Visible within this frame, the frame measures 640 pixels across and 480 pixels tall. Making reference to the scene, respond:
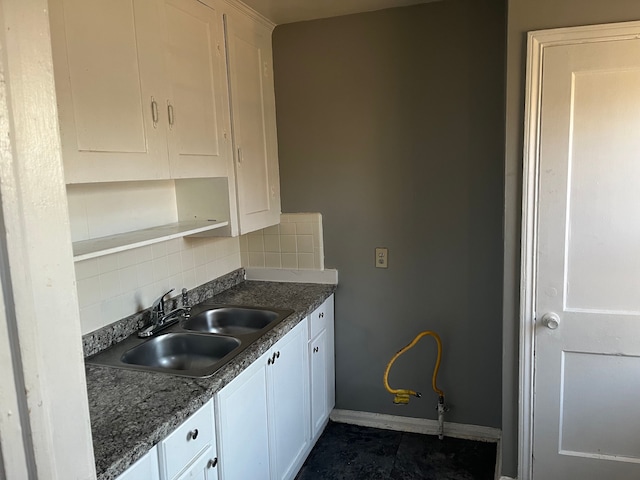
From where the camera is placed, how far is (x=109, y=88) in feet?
5.31

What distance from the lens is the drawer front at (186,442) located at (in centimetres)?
143

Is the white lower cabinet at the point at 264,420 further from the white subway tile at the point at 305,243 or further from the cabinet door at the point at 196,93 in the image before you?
the cabinet door at the point at 196,93

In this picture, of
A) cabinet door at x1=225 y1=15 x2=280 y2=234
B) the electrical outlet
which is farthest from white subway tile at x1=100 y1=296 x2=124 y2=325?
the electrical outlet

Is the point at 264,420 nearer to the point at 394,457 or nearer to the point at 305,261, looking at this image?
the point at 394,457

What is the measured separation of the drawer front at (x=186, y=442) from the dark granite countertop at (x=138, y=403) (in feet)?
0.13

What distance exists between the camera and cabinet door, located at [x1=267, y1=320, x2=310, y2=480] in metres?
2.18

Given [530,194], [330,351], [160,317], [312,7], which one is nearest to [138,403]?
[160,317]

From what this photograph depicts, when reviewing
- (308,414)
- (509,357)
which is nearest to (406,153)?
(509,357)

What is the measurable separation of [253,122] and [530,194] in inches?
54.1

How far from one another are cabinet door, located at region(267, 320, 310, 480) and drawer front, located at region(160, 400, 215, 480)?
486mm

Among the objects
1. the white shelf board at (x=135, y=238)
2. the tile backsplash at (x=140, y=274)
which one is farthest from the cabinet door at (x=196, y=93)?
the tile backsplash at (x=140, y=274)

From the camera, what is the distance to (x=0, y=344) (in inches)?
20.9

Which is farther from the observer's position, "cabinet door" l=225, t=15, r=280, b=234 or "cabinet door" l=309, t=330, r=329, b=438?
"cabinet door" l=309, t=330, r=329, b=438

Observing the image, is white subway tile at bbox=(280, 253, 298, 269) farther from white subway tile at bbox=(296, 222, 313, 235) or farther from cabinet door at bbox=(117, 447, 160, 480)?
cabinet door at bbox=(117, 447, 160, 480)
